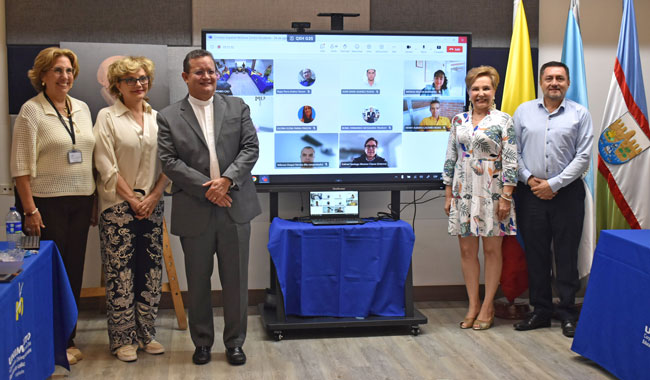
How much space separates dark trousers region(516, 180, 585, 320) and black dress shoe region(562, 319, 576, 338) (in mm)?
41

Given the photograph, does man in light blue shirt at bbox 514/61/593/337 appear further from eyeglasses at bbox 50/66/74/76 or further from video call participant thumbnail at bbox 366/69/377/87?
eyeglasses at bbox 50/66/74/76

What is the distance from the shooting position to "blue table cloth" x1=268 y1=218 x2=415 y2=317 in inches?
160

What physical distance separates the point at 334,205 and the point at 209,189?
112 centimetres

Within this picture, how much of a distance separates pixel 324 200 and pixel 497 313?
1.39 m

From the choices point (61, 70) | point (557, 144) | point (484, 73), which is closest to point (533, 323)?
point (557, 144)

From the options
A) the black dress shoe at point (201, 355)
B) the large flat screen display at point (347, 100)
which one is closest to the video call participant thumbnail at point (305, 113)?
the large flat screen display at point (347, 100)

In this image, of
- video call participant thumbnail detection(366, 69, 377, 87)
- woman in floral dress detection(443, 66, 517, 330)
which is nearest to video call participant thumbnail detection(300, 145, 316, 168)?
video call participant thumbnail detection(366, 69, 377, 87)

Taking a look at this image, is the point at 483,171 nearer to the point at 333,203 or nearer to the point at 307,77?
the point at 333,203

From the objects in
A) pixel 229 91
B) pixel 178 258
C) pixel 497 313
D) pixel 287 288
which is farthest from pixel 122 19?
pixel 497 313

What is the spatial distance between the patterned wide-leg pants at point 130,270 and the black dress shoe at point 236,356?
49 cm

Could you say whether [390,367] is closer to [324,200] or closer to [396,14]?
[324,200]

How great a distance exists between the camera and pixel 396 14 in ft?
15.4

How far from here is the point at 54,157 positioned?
3439 millimetres

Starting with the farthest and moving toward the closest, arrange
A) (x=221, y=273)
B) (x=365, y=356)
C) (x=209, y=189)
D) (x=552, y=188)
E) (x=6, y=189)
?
1. (x=6, y=189)
2. (x=552, y=188)
3. (x=365, y=356)
4. (x=221, y=273)
5. (x=209, y=189)
